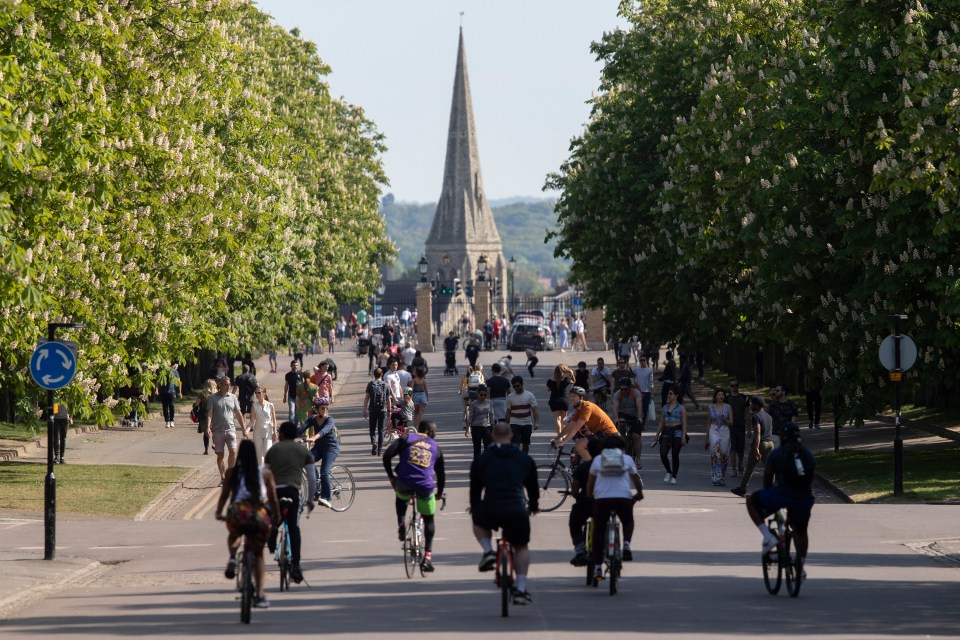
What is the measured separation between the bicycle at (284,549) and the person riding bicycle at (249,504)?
4.61 ft

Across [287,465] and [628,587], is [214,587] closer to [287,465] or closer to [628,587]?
[287,465]

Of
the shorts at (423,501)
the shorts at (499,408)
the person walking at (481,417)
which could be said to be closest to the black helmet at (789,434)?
the shorts at (423,501)

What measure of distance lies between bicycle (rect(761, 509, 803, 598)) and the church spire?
15204 cm

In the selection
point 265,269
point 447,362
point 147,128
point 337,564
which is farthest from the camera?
point 447,362

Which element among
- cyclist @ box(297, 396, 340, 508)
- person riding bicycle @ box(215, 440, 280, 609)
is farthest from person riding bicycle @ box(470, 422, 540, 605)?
cyclist @ box(297, 396, 340, 508)

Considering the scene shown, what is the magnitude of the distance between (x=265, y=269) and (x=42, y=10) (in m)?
20.5

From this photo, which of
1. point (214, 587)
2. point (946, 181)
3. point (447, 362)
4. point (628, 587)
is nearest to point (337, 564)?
point (214, 587)

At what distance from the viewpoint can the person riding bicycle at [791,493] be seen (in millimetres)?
15797

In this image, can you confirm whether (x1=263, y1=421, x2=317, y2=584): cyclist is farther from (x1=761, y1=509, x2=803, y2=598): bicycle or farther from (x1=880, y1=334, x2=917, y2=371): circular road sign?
(x1=880, y1=334, x2=917, y2=371): circular road sign

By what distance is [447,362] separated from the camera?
228 ft

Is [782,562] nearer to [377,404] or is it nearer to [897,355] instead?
[897,355]

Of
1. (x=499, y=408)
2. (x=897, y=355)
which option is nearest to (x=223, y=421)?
(x=499, y=408)

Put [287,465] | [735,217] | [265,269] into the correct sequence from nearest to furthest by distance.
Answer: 1. [287,465]
2. [735,217]
3. [265,269]

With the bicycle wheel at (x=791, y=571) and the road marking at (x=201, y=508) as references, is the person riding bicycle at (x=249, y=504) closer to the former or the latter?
the bicycle wheel at (x=791, y=571)
